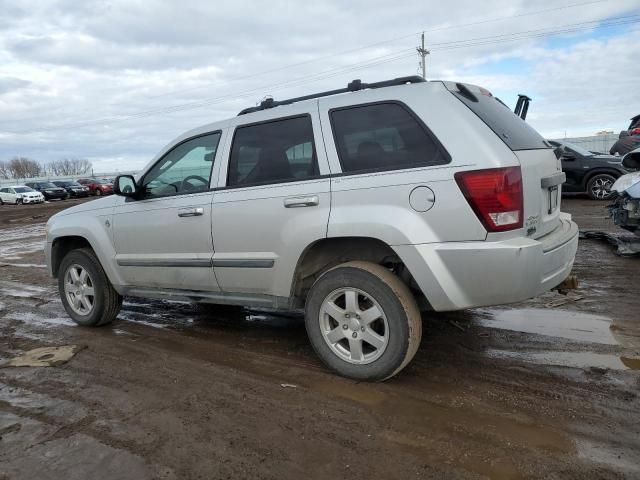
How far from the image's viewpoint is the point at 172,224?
4.48 meters

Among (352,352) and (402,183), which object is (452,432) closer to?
(352,352)

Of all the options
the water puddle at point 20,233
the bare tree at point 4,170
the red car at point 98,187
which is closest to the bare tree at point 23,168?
the bare tree at point 4,170

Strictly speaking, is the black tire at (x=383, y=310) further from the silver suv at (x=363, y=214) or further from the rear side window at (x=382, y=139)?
the rear side window at (x=382, y=139)

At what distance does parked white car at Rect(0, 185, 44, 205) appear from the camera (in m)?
37.8

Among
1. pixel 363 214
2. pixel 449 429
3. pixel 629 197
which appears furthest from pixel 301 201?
pixel 629 197

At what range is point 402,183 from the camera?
10.8 ft

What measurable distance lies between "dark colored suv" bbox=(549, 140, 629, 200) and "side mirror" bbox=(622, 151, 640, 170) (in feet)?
21.2

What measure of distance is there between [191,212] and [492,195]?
95.9 inches

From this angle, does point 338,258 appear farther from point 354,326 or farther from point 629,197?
point 629,197

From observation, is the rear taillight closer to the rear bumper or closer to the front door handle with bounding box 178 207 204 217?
the rear bumper

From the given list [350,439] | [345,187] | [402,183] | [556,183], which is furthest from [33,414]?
[556,183]

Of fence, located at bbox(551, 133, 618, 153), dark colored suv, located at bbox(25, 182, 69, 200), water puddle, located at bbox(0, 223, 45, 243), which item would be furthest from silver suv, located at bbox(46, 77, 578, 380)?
dark colored suv, located at bbox(25, 182, 69, 200)

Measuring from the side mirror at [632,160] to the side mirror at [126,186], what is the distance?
235 inches

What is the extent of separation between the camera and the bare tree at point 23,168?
4198 inches
